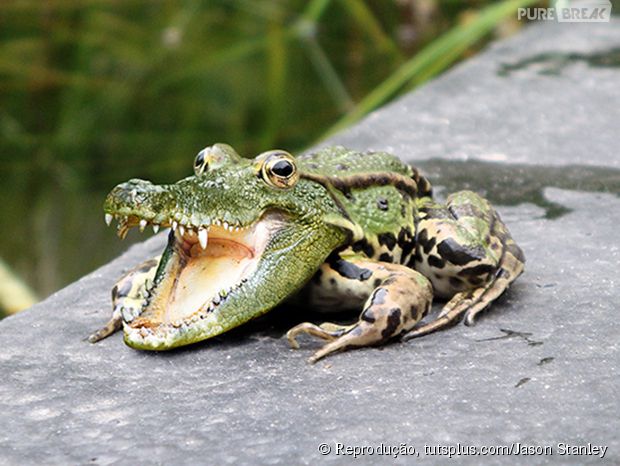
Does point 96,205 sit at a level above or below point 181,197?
below

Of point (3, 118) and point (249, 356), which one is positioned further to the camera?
point (3, 118)

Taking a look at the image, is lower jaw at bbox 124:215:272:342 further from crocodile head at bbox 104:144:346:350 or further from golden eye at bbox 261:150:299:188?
golden eye at bbox 261:150:299:188

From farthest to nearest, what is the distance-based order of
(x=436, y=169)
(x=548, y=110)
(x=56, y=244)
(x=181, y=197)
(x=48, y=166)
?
(x=48, y=166) → (x=56, y=244) → (x=548, y=110) → (x=436, y=169) → (x=181, y=197)

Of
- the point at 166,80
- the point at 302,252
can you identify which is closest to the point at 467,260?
the point at 302,252

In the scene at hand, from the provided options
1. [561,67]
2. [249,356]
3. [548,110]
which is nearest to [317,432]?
[249,356]

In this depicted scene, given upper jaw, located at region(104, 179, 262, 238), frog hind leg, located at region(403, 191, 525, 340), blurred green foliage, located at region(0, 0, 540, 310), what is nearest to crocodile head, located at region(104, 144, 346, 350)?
upper jaw, located at region(104, 179, 262, 238)

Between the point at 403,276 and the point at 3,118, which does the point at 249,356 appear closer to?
the point at 403,276

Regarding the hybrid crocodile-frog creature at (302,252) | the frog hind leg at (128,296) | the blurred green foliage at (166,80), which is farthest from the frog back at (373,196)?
the blurred green foliage at (166,80)
